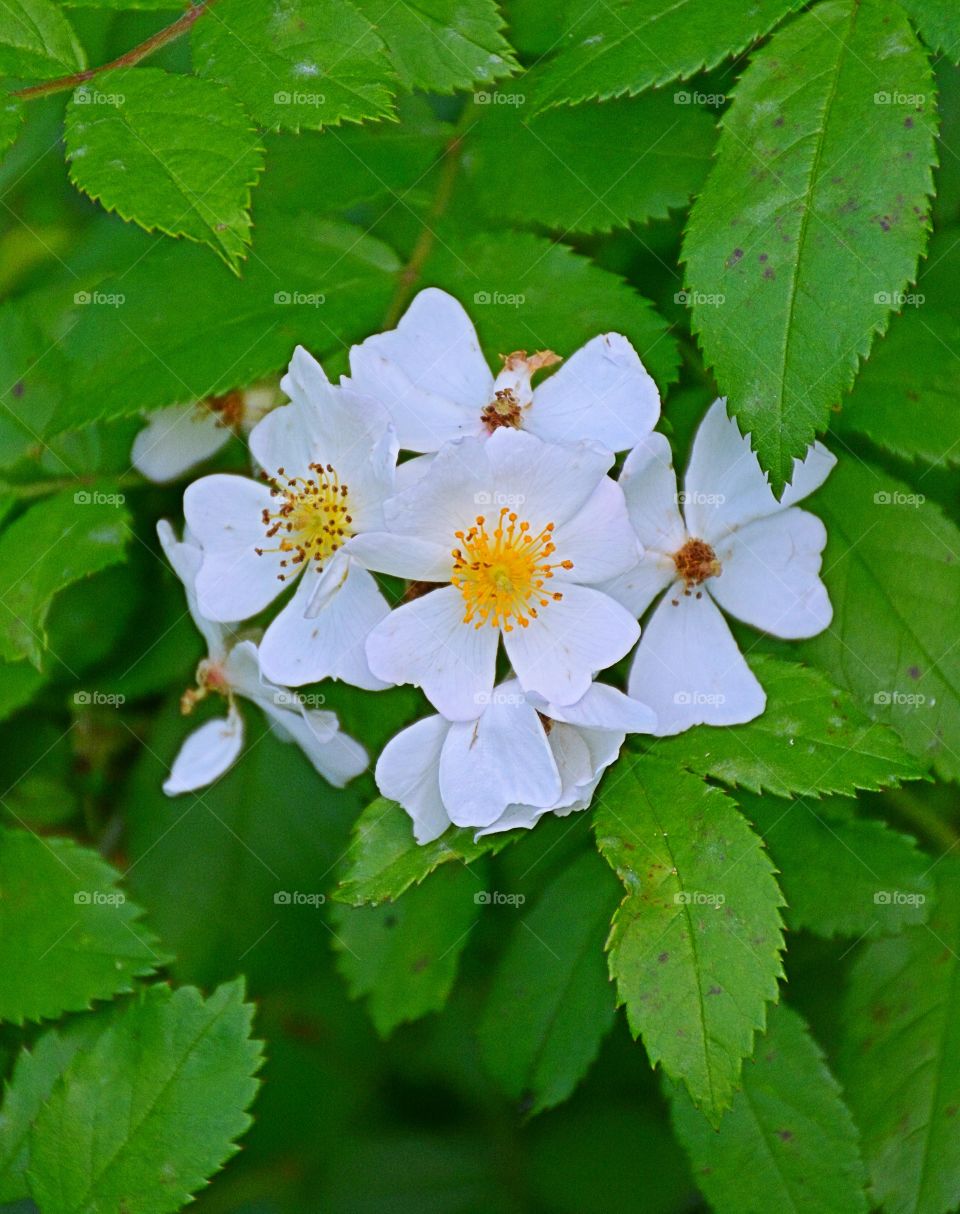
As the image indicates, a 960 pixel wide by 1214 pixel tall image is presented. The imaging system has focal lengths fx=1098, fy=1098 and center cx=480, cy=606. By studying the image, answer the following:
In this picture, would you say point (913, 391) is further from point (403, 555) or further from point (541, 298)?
point (403, 555)

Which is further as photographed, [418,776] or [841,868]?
[841,868]

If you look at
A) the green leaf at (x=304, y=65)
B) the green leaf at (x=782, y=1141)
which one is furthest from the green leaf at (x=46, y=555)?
the green leaf at (x=782, y=1141)

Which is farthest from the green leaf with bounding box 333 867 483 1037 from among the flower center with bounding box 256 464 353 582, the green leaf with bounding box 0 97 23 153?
the green leaf with bounding box 0 97 23 153

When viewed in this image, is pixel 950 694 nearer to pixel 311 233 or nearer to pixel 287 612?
pixel 287 612

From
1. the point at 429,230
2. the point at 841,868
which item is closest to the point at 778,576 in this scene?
the point at 841,868

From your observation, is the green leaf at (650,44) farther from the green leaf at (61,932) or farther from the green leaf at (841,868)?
the green leaf at (61,932)

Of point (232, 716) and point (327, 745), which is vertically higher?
point (327, 745)
